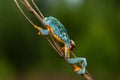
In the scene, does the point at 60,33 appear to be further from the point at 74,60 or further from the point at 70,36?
the point at 70,36

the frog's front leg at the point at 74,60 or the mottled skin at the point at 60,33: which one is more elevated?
the mottled skin at the point at 60,33

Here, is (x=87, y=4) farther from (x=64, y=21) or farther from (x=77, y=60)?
(x=77, y=60)

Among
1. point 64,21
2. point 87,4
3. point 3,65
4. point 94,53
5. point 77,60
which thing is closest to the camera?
point 77,60

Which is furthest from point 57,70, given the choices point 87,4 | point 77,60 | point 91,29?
point 77,60

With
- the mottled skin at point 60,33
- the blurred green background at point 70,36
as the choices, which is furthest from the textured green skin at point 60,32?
the blurred green background at point 70,36

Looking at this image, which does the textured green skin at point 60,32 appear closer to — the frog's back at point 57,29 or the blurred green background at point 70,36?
the frog's back at point 57,29

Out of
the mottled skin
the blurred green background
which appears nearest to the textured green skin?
the mottled skin
